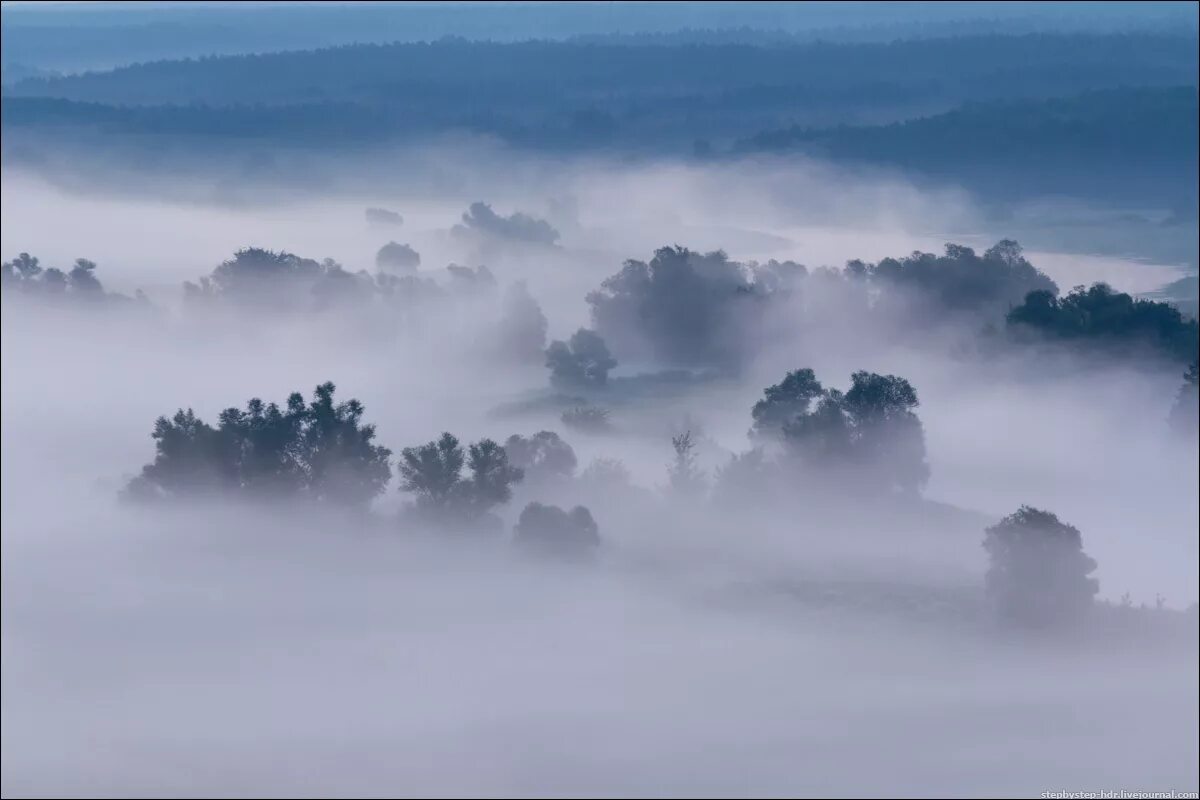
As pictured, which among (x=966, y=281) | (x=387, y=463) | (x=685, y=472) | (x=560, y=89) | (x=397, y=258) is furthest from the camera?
(x=560, y=89)

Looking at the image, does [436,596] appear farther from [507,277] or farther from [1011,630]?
[507,277]

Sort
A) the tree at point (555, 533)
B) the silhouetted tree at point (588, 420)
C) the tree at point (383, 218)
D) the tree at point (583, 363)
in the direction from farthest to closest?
the tree at point (383, 218) → the tree at point (583, 363) → the silhouetted tree at point (588, 420) → the tree at point (555, 533)

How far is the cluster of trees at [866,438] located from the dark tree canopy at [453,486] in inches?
300

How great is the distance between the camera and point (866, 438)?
4106cm

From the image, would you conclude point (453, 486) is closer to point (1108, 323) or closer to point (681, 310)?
point (1108, 323)

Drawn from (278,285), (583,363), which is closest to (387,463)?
(583,363)

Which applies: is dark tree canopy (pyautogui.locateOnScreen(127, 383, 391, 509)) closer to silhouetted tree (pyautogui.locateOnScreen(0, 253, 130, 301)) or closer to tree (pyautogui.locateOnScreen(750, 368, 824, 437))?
tree (pyautogui.locateOnScreen(750, 368, 824, 437))

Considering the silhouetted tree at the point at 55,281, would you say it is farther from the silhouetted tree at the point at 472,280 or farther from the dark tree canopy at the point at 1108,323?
the dark tree canopy at the point at 1108,323

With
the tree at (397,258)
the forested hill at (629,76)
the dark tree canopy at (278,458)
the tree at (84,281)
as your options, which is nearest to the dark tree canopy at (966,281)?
the dark tree canopy at (278,458)

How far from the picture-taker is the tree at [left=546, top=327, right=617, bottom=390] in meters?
61.3

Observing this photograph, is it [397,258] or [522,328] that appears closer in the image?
[522,328]

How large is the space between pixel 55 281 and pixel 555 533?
50.8 meters

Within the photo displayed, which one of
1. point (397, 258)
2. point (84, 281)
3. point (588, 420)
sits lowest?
point (588, 420)

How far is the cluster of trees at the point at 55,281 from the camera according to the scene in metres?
77.5
